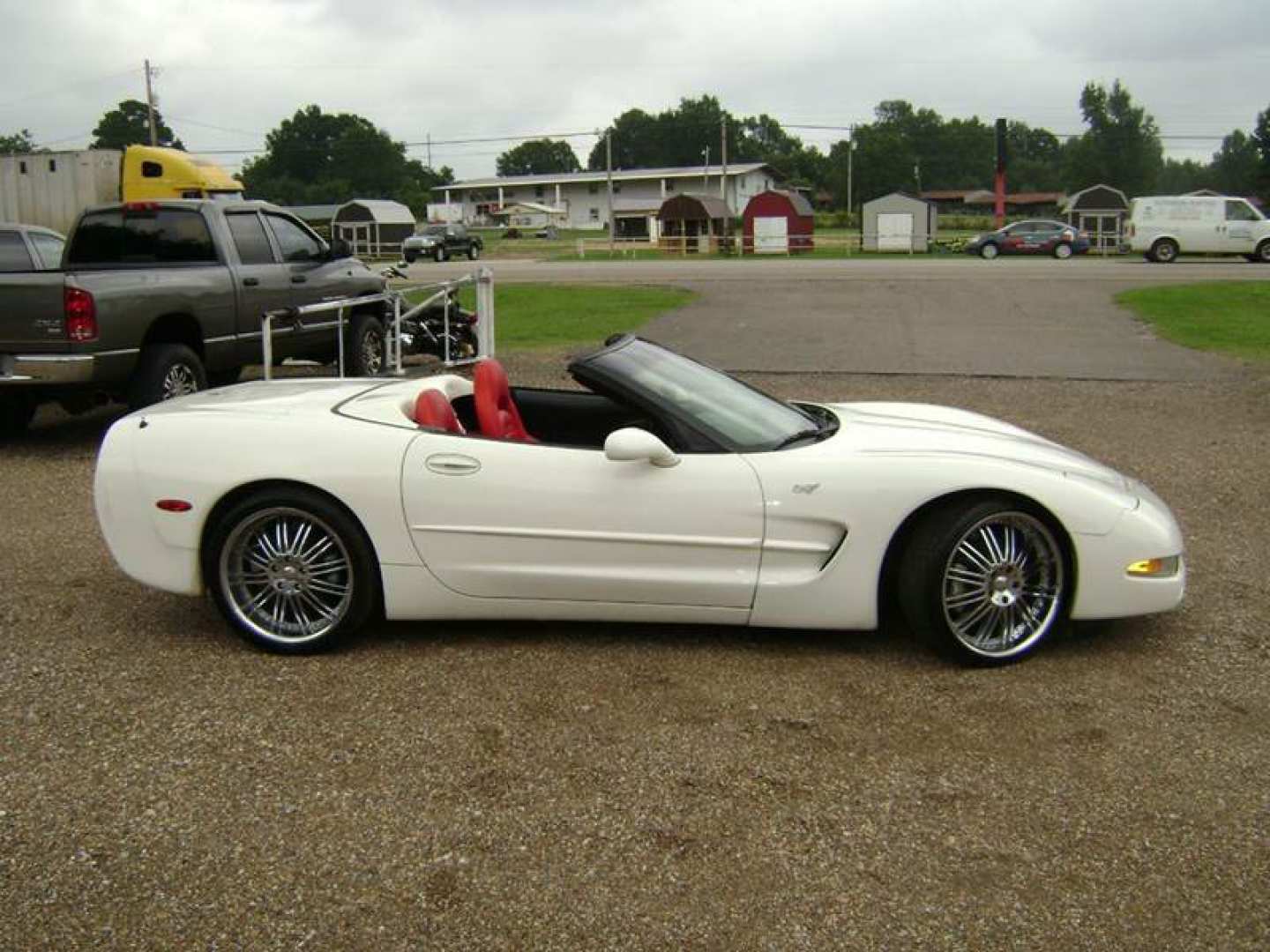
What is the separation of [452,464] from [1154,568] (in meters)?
2.57

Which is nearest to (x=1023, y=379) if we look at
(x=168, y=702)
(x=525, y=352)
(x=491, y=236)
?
(x=525, y=352)

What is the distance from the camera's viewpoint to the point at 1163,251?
33500mm

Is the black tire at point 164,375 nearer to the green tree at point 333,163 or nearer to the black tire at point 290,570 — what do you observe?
the black tire at point 290,570

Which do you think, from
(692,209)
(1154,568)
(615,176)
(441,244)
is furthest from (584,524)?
(615,176)

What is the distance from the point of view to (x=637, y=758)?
3.68 m

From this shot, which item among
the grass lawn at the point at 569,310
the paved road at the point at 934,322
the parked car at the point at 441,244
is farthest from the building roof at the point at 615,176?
the grass lawn at the point at 569,310

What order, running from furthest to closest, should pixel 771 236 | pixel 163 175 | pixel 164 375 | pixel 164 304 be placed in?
pixel 771 236, pixel 163 175, pixel 164 304, pixel 164 375

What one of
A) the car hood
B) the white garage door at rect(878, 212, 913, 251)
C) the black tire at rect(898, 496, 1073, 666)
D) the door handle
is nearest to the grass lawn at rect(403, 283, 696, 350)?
the car hood

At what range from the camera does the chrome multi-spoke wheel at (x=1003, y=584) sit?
436 cm

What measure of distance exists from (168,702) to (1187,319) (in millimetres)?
17377

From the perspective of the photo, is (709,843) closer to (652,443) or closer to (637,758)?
(637,758)

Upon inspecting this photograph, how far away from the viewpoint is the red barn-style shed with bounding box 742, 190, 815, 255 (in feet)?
170

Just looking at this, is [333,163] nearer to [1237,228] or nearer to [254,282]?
[1237,228]

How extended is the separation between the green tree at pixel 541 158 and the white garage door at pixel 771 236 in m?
108
